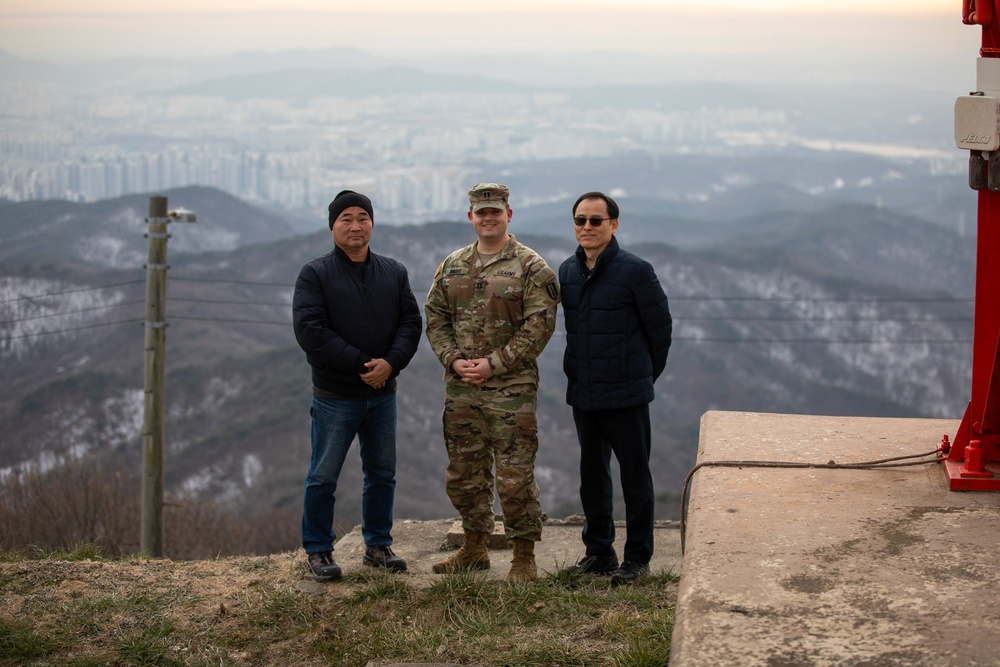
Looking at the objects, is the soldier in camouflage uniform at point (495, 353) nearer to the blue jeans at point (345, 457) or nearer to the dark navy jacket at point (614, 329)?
the dark navy jacket at point (614, 329)

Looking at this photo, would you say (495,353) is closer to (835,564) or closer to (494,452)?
(494,452)

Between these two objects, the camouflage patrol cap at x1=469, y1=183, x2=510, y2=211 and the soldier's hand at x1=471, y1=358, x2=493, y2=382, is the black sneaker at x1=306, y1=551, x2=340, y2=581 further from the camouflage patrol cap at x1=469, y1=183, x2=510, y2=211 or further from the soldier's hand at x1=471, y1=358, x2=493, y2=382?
the camouflage patrol cap at x1=469, y1=183, x2=510, y2=211

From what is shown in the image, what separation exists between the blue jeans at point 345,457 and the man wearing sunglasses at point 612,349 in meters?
0.94

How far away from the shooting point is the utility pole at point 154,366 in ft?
33.9

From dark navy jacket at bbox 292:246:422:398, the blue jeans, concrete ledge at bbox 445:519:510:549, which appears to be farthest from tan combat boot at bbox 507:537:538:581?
dark navy jacket at bbox 292:246:422:398

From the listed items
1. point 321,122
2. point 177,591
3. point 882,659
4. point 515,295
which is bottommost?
point 177,591

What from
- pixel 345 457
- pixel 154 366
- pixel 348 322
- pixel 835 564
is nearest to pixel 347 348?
pixel 348 322

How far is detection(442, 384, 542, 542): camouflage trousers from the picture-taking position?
190 inches

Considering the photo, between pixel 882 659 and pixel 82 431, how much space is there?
132ft

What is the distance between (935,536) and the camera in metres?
3.48

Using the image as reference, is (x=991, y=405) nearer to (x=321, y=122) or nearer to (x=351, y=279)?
(x=351, y=279)

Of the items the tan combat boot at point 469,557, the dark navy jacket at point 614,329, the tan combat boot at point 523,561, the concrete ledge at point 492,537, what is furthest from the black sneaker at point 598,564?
the dark navy jacket at point 614,329

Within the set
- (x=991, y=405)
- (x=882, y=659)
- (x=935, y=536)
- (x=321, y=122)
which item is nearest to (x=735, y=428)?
(x=991, y=405)

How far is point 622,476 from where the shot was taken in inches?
199
